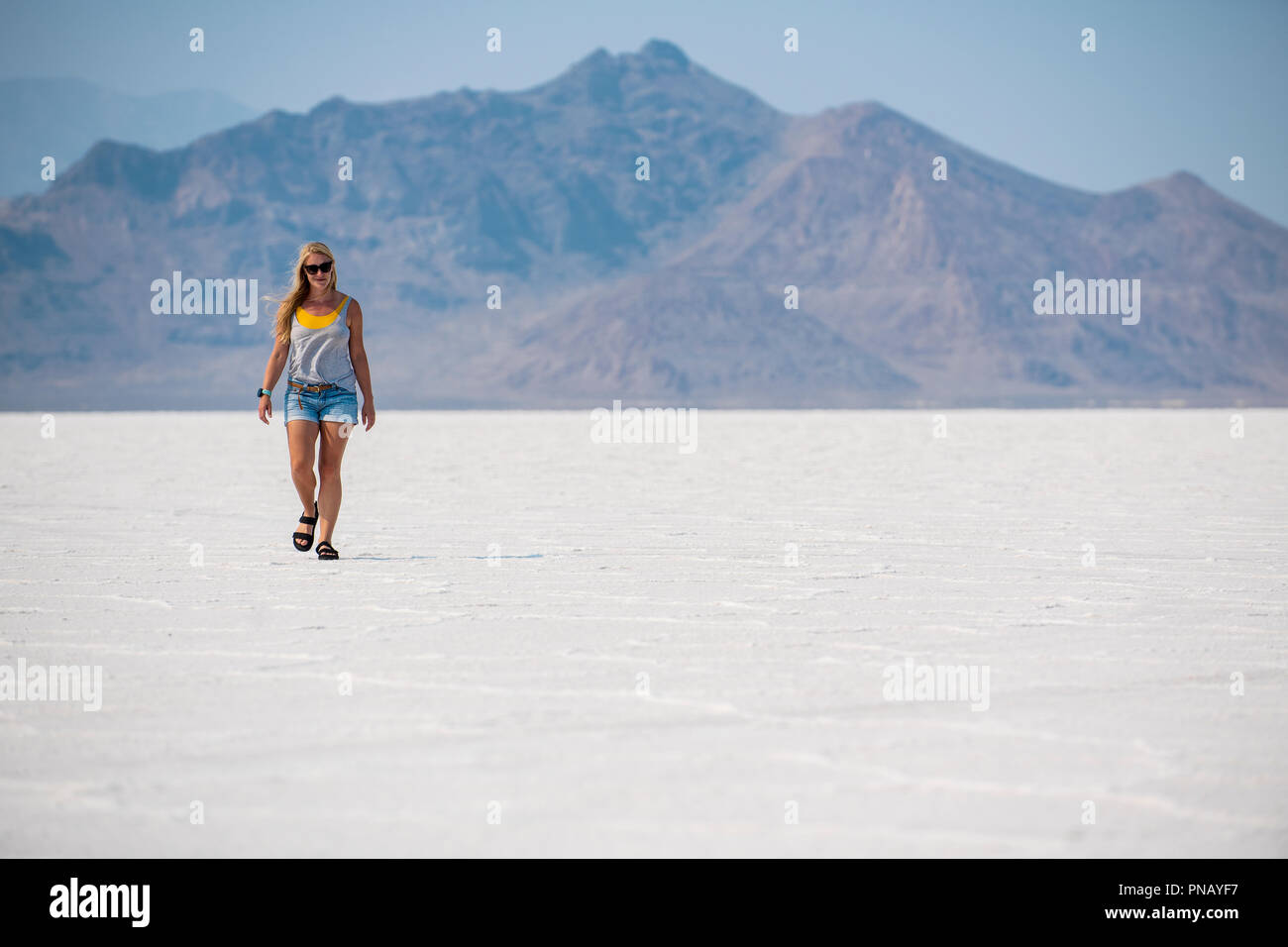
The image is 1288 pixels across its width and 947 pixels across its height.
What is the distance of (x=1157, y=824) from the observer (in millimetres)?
3008

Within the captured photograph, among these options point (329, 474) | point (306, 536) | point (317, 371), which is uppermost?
point (317, 371)

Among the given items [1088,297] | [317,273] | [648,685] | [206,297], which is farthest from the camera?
[1088,297]

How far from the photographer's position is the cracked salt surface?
3.04 meters

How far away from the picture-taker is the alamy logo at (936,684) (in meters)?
4.12

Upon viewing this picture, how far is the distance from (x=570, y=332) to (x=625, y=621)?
94409mm

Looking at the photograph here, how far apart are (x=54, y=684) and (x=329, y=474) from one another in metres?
3.07

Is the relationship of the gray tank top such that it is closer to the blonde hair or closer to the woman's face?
the blonde hair

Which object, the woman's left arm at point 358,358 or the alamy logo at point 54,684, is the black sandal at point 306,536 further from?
the alamy logo at point 54,684

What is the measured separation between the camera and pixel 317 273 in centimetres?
711
